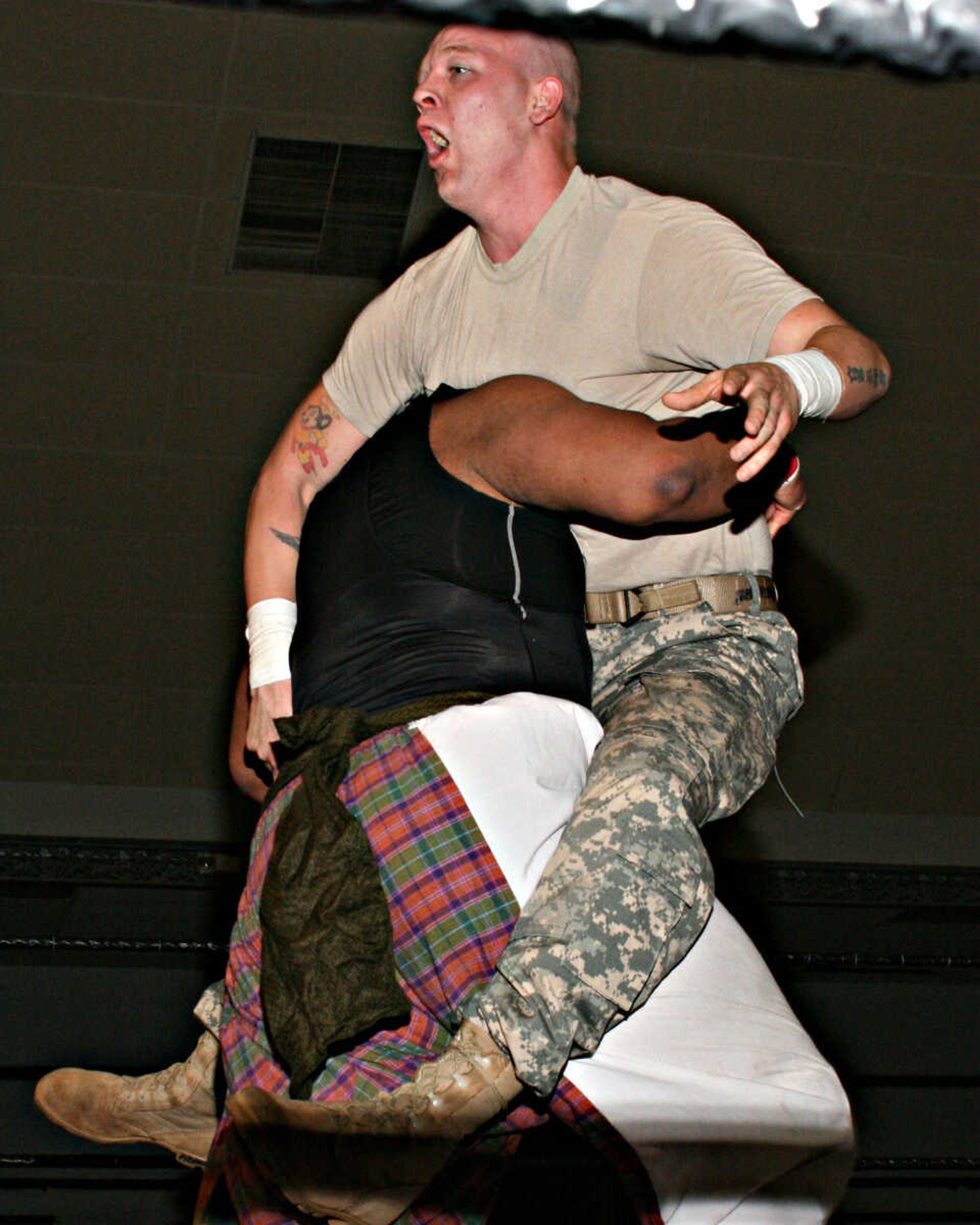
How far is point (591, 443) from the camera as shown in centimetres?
183

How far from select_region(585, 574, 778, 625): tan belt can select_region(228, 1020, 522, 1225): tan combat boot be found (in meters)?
0.72

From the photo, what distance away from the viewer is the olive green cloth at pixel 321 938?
173 centimetres

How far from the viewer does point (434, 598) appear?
1.94 metres

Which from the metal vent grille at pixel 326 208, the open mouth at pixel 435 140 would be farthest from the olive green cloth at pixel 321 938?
the metal vent grille at pixel 326 208

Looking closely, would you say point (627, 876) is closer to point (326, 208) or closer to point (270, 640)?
point (270, 640)

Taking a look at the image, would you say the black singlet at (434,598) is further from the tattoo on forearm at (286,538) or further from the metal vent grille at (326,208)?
the metal vent grille at (326,208)

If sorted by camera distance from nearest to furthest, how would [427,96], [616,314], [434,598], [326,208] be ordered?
[434,598]
[616,314]
[427,96]
[326,208]

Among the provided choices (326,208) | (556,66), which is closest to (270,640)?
(556,66)

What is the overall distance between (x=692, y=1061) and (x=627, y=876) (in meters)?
0.23

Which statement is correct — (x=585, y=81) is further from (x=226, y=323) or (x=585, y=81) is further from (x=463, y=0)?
(x=463, y=0)

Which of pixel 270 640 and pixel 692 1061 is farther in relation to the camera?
pixel 270 640

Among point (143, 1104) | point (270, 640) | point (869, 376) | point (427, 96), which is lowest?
point (143, 1104)

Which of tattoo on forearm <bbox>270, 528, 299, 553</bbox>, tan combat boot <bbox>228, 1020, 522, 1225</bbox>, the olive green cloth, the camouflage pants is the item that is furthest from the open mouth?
tan combat boot <bbox>228, 1020, 522, 1225</bbox>

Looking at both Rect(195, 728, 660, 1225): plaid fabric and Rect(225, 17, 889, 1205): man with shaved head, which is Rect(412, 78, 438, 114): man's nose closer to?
Rect(225, 17, 889, 1205): man with shaved head
